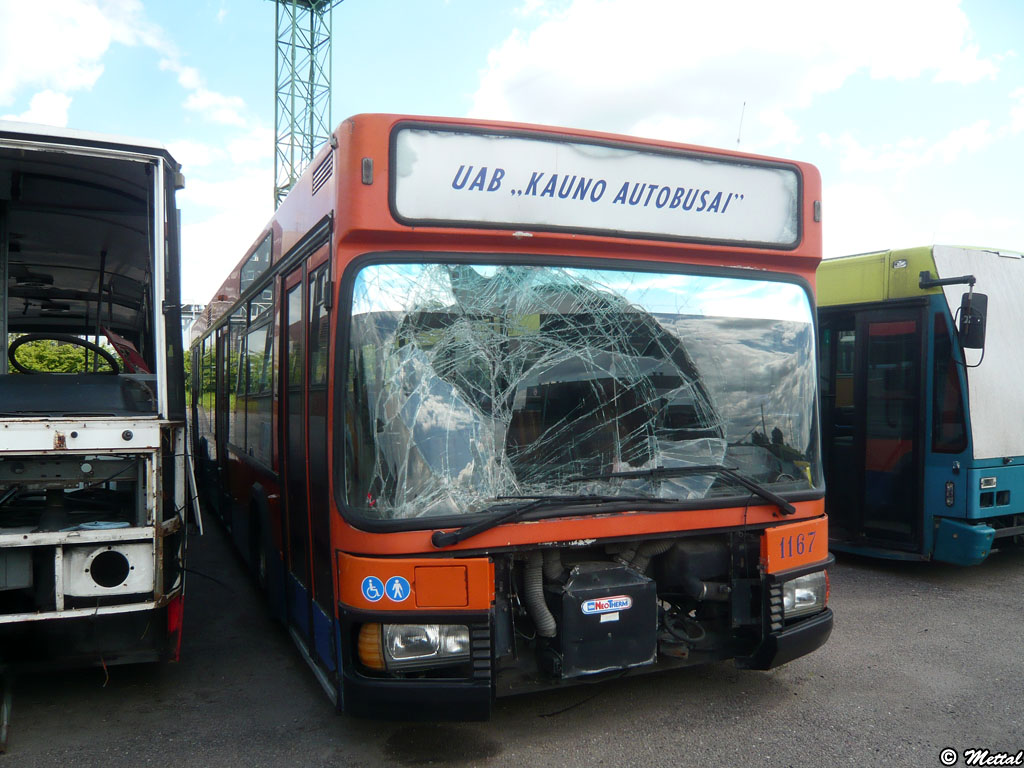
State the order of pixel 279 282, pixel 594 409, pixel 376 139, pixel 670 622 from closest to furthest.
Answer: pixel 376 139 < pixel 594 409 < pixel 670 622 < pixel 279 282

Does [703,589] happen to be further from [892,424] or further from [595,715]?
[892,424]

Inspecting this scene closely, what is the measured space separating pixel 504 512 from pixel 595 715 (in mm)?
1388

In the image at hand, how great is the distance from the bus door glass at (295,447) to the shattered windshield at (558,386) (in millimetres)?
867

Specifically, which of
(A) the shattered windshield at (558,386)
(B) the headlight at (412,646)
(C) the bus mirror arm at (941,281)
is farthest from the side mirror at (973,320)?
(B) the headlight at (412,646)

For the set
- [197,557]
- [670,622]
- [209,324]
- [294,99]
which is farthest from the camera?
[294,99]

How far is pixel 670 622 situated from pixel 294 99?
21060mm

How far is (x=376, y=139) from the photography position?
3.35 meters

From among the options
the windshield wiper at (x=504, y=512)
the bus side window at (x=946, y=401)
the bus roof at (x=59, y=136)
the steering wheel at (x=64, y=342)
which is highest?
the bus roof at (x=59, y=136)

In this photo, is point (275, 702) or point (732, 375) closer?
point (732, 375)

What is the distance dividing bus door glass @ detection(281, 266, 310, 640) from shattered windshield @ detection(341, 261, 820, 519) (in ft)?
2.84

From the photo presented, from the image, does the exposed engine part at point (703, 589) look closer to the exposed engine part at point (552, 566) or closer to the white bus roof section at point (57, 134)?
the exposed engine part at point (552, 566)

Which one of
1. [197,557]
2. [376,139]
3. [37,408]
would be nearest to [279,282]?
[37,408]

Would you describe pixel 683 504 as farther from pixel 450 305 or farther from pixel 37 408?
pixel 37 408

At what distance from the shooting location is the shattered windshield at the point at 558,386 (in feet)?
10.9
